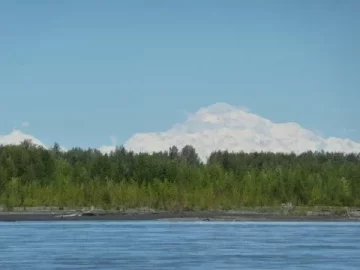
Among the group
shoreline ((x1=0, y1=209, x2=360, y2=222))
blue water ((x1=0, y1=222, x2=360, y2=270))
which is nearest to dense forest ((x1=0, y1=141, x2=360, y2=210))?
shoreline ((x1=0, y1=209, x2=360, y2=222))

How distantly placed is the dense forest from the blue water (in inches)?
850

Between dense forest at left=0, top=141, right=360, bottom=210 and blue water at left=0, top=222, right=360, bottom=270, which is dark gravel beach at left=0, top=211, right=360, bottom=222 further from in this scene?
blue water at left=0, top=222, right=360, bottom=270

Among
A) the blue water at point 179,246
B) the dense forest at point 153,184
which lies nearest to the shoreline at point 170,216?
the dense forest at point 153,184

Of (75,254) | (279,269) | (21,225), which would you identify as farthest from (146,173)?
(279,269)

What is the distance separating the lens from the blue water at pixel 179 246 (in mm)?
48969

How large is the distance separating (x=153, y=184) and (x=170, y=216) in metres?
20.9

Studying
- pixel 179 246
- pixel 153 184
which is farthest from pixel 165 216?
pixel 179 246

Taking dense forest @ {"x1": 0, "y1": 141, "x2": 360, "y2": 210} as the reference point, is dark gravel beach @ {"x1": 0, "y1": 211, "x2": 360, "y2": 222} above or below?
below

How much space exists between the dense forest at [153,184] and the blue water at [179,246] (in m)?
21.6

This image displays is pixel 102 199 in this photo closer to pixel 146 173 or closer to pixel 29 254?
pixel 146 173

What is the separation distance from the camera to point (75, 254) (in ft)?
177

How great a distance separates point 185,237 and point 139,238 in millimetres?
3249

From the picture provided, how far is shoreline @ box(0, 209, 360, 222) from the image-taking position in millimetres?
94500

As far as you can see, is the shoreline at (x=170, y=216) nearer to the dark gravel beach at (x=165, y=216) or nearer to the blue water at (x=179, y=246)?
the dark gravel beach at (x=165, y=216)
